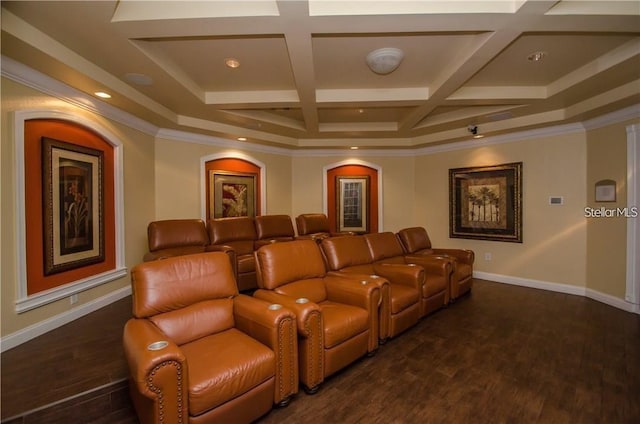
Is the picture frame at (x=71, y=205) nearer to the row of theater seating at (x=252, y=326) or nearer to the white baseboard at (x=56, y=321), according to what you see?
the white baseboard at (x=56, y=321)

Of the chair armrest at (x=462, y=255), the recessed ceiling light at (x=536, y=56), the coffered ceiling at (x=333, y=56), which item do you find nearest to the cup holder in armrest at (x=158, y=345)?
the coffered ceiling at (x=333, y=56)

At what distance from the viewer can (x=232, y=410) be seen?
65.7 inches

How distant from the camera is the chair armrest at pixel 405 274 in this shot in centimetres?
325

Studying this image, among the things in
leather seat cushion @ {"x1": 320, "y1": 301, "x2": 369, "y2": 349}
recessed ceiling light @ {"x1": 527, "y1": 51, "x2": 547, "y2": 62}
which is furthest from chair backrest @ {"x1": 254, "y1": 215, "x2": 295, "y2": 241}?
recessed ceiling light @ {"x1": 527, "y1": 51, "x2": 547, "y2": 62}

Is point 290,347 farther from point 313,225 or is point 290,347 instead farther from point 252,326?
point 313,225

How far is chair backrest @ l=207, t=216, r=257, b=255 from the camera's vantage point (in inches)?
176

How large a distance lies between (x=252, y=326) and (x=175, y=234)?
8.41 feet

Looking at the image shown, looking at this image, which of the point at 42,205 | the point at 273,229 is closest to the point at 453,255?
the point at 273,229

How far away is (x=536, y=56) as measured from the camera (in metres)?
2.80

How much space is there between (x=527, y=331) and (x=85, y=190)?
4.95 metres

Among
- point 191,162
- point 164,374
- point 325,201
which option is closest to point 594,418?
point 164,374

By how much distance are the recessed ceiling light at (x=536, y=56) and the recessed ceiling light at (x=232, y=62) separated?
2.83m

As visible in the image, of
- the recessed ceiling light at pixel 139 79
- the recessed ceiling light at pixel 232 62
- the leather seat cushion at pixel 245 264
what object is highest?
the recessed ceiling light at pixel 232 62

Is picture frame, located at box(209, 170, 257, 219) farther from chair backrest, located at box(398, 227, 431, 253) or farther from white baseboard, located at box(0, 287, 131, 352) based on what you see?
chair backrest, located at box(398, 227, 431, 253)
